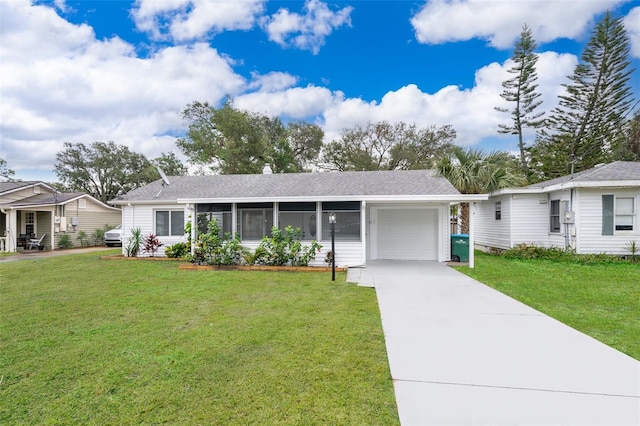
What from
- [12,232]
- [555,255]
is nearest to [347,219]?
[555,255]

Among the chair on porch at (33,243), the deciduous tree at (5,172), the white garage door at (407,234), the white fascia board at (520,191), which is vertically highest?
the deciduous tree at (5,172)

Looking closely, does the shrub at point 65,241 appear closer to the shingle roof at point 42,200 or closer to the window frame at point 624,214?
the shingle roof at point 42,200

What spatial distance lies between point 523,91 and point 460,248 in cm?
1841

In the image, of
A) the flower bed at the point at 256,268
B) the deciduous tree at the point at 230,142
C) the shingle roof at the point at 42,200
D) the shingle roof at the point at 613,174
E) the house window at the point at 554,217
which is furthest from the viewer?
the deciduous tree at the point at 230,142

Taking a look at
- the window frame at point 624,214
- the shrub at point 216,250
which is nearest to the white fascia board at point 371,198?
the shrub at point 216,250

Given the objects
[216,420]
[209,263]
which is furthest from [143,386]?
[209,263]

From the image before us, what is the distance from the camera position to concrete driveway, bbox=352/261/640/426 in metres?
2.46

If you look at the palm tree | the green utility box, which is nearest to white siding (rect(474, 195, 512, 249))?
the palm tree

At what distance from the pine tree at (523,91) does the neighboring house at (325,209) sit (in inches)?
605

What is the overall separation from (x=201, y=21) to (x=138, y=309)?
11774mm

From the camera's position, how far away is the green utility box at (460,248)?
10477 mm

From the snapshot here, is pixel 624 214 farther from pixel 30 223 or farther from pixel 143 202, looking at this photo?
pixel 30 223

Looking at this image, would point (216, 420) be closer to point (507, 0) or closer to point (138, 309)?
point (138, 309)

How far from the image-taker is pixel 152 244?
12227mm
